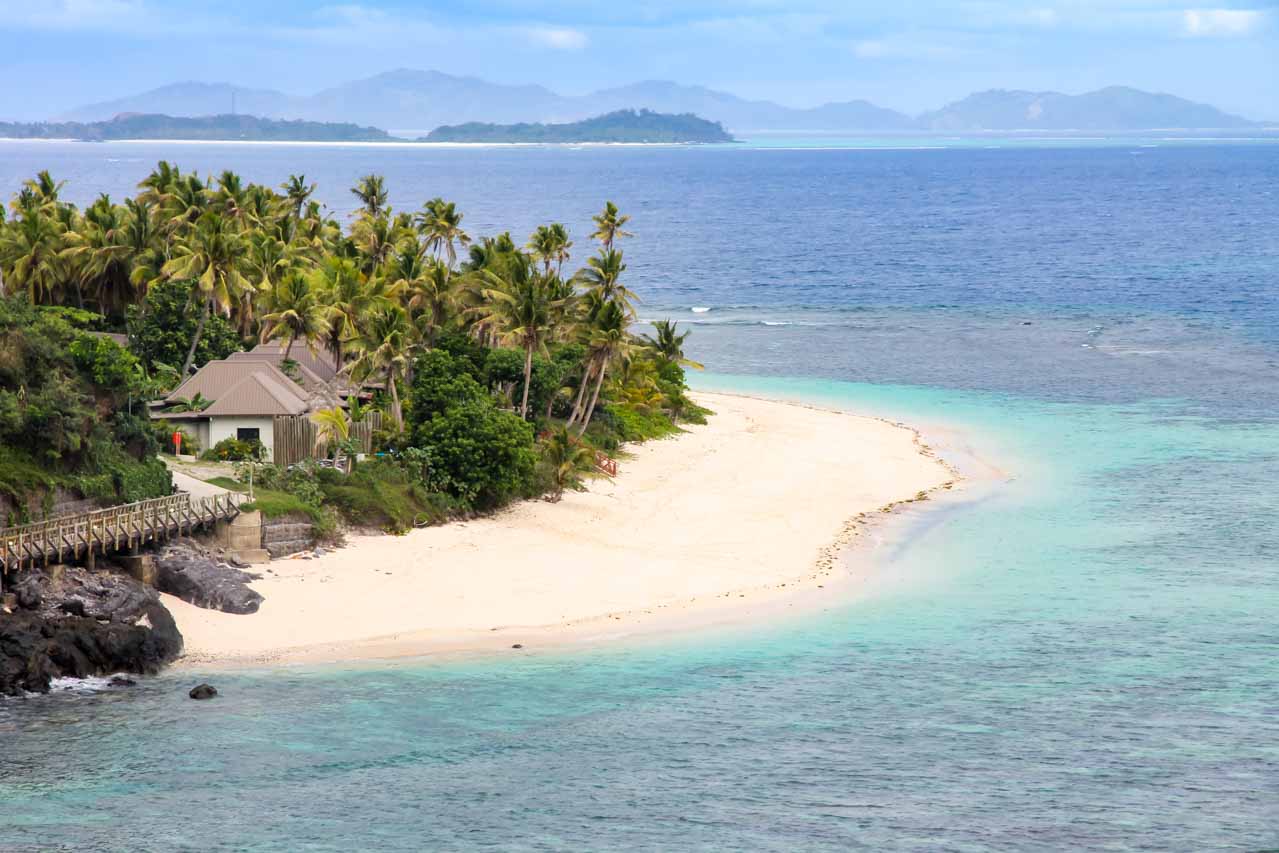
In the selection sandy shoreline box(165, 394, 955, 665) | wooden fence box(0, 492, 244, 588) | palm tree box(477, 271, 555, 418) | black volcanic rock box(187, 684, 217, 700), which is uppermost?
palm tree box(477, 271, 555, 418)

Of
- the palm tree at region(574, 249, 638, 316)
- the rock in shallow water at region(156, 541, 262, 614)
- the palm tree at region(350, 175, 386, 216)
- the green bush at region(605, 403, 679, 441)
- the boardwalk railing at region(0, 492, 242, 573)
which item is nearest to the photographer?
the boardwalk railing at region(0, 492, 242, 573)

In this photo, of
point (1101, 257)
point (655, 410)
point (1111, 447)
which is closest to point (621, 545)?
point (655, 410)

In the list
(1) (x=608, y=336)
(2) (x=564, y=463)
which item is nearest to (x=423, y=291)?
(1) (x=608, y=336)

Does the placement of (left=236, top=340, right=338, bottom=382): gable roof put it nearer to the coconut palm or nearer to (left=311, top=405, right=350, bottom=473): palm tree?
(left=311, top=405, right=350, bottom=473): palm tree

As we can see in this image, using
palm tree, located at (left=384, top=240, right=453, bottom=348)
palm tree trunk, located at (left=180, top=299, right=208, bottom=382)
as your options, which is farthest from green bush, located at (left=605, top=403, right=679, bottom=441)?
palm tree trunk, located at (left=180, top=299, right=208, bottom=382)

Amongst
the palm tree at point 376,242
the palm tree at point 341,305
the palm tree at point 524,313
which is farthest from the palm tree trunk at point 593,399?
the palm tree at point 376,242

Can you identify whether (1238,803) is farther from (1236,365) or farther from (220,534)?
(1236,365)
